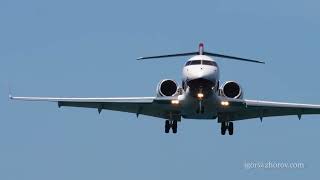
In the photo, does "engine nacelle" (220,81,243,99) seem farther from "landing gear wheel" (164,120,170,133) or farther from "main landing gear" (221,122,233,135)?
"landing gear wheel" (164,120,170,133)

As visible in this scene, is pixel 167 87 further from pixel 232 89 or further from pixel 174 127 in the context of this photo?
pixel 174 127

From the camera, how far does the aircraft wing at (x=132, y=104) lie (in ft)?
116

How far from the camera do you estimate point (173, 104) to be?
3488 centimetres

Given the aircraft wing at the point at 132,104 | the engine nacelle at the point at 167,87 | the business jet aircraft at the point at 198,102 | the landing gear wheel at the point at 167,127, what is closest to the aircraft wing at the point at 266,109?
the business jet aircraft at the point at 198,102

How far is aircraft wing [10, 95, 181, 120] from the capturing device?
Result: 3547 centimetres

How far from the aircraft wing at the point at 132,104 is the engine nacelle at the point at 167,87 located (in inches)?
18.2

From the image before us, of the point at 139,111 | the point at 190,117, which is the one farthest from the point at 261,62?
the point at 139,111

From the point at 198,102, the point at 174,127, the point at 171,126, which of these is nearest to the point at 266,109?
the point at 174,127

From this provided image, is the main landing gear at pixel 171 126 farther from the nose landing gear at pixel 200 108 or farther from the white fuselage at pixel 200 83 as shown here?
the nose landing gear at pixel 200 108

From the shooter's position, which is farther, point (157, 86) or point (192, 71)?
point (157, 86)

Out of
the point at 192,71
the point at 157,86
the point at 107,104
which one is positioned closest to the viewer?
the point at 192,71

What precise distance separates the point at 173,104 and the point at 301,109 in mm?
7141

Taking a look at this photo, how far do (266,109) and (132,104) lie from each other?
21.4 feet

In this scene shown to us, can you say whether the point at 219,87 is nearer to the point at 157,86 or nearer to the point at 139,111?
the point at 157,86
